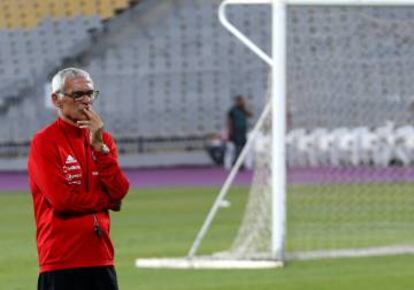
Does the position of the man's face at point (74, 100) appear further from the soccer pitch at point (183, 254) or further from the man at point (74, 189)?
the soccer pitch at point (183, 254)

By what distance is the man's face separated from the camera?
7727mm

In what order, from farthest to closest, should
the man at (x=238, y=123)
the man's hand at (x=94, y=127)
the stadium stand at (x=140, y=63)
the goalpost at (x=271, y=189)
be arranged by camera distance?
the stadium stand at (x=140, y=63)
the man at (x=238, y=123)
the goalpost at (x=271, y=189)
the man's hand at (x=94, y=127)

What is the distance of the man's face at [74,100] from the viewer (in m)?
7.73

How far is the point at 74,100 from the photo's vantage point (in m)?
7.74

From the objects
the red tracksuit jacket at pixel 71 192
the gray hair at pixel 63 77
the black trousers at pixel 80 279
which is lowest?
the black trousers at pixel 80 279

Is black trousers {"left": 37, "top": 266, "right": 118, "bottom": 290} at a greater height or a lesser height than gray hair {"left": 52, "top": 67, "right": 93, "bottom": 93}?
lesser

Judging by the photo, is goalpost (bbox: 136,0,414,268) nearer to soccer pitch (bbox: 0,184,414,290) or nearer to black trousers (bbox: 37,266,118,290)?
soccer pitch (bbox: 0,184,414,290)

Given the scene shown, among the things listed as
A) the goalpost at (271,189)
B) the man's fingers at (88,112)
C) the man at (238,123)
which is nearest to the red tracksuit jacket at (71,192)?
the man's fingers at (88,112)

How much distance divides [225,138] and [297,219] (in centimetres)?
2306

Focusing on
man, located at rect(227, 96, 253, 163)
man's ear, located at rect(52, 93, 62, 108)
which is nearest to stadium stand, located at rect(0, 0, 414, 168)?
man, located at rect(227, 96, 253, 163)

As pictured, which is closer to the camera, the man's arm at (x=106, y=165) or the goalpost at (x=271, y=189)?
the man's arm at (x=106, y=165)

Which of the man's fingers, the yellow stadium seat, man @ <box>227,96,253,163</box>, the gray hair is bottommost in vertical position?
man @ <box>227,96,253,163</box>

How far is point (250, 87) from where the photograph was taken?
43.2 metres

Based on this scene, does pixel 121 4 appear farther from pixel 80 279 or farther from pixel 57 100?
pixel 80 279
